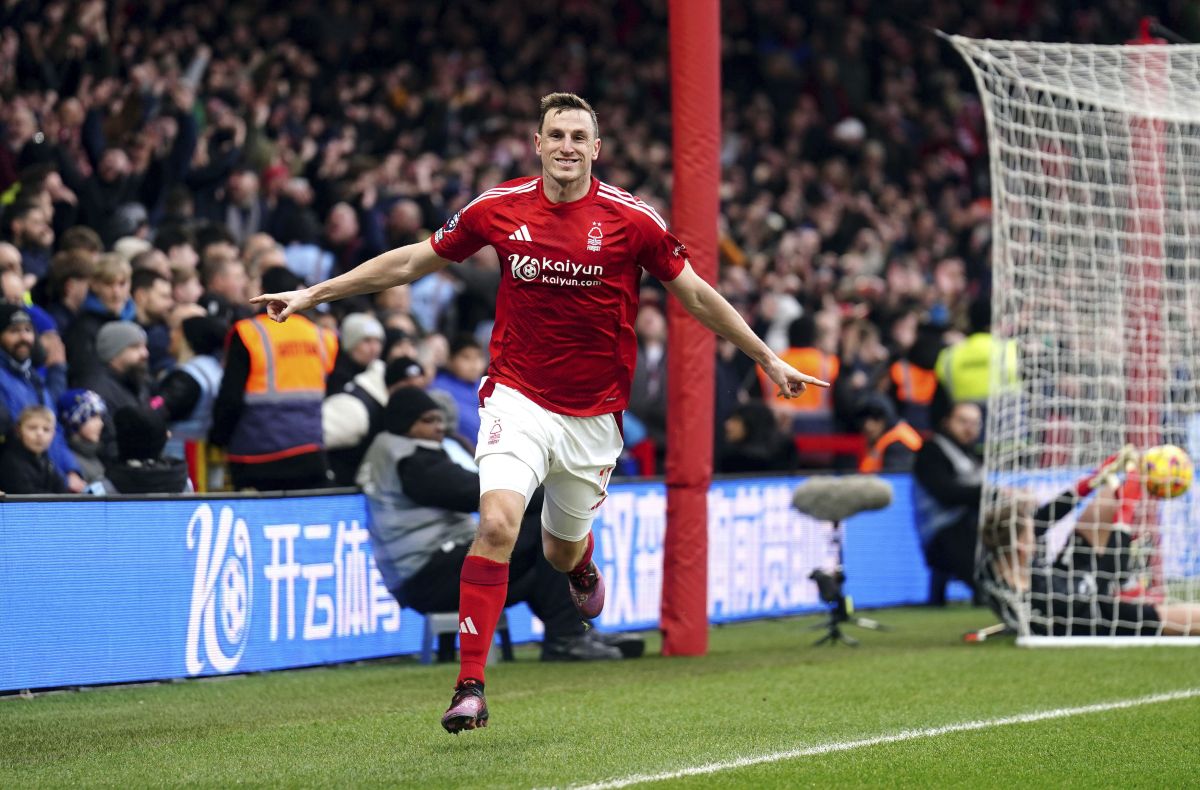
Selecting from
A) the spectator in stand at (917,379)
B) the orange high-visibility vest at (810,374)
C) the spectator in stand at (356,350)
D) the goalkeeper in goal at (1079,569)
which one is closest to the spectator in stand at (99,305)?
the spectator in stand at (356,350)

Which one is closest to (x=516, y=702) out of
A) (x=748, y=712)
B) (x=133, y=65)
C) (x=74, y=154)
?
(x=748, y=712)

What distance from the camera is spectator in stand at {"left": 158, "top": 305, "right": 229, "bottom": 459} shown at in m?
10.4

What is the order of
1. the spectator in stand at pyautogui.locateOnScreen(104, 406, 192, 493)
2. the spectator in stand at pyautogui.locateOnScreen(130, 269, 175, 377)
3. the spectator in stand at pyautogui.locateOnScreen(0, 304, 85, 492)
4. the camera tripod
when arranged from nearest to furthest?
the spectator in stand at pyautogui.locateOnScreen(104, 406, 192, 493), the spectator in stand at pyautogui.locateOnScreen(0, 304, 85, 492), the spectator in stand at pyautogui.locateOnScreen(130, 269, 175, 377), the camera tripod

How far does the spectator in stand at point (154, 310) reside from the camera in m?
11.0

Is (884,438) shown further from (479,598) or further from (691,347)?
(479,598)

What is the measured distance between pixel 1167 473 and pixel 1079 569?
796 mm

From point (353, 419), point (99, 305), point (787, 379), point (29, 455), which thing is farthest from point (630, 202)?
point (99, 305)

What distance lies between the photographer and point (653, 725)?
7.47 meters

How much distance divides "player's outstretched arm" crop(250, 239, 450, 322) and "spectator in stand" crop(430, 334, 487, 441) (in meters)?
4.63

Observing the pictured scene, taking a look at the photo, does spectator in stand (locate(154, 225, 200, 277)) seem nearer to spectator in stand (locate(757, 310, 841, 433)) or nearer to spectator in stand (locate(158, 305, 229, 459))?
spectator in stand (locate(158, 305, 229, 459))

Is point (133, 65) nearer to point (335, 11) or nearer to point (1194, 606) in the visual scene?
point (335, 11)

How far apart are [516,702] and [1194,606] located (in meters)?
4.98

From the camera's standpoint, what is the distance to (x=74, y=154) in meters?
13.0

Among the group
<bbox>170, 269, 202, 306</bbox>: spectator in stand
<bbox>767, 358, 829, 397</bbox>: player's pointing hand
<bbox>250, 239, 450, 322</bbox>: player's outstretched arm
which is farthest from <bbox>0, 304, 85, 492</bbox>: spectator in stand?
<bbox>767, 358, 829, 397</bbox>: player's pointing hand
